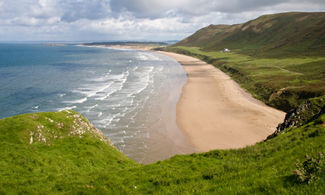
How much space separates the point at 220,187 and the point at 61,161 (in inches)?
533

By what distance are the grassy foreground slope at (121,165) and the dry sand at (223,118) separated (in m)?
18.1

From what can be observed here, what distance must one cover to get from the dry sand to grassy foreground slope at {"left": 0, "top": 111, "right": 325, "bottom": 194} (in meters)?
18.1

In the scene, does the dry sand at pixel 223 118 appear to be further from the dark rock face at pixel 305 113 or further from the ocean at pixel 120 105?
the dark rock face at pixel 305 113

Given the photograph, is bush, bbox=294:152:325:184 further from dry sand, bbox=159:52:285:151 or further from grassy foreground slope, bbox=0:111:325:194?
dry sand, bbox=159:52:285:151

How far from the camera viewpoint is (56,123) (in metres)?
22.9

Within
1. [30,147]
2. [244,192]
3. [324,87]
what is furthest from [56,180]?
[324,87]

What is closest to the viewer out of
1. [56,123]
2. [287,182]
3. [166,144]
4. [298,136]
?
[287,182]

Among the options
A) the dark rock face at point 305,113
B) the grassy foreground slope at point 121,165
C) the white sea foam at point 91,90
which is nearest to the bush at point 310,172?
the grassy foreground slope at point 121,165

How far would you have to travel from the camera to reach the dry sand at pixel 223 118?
37.1 meters

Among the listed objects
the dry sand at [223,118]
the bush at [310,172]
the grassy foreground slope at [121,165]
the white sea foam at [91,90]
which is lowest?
the dry sand at [223,118]

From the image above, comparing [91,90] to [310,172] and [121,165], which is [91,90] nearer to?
[121,165]

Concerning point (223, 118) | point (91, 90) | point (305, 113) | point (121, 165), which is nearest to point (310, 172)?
point (121, 165)

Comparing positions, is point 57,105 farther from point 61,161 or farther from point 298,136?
point 298,136

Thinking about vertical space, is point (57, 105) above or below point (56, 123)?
below
